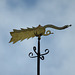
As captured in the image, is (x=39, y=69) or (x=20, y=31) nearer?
(x=39, y=69)

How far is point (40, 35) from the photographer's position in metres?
4.58

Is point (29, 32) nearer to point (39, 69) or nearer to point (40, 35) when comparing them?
point (40, 35)

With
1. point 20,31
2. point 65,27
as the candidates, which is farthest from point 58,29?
point 20,31

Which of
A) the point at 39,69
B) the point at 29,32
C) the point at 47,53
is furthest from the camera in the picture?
the point at 29,32

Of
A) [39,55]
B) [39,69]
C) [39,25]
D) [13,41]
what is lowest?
[39,69]

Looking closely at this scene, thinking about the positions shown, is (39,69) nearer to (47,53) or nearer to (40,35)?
(47,53)

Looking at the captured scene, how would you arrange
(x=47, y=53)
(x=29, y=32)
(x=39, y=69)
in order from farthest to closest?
(x=29, y=32) < (x=47, y=53) < (x=39, y=69)

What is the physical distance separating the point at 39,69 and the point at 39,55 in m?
0.34

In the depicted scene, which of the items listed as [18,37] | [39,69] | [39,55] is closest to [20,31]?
[18,37]

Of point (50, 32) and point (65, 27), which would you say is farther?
point (50, 32)

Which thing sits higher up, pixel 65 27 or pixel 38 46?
pixel 65 27

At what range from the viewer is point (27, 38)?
15.6 feet

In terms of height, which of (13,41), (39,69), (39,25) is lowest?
(39,69)

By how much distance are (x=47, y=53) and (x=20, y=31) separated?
90cm
